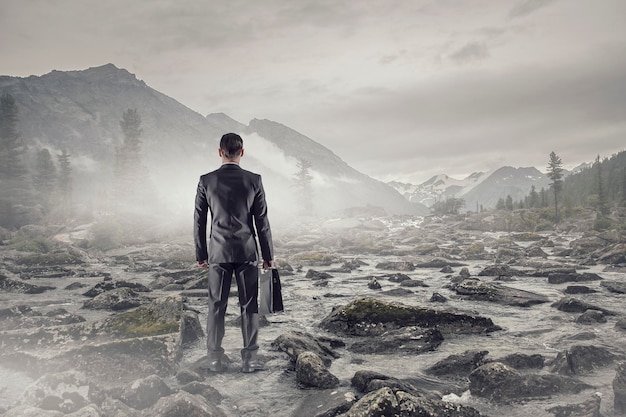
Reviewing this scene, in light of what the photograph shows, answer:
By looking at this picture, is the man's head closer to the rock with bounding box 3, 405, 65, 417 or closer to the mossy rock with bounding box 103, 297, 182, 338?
the mossy rock with bounding box 103, 297, 182, 338

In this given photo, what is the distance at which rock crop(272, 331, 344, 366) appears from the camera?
26.5 feet

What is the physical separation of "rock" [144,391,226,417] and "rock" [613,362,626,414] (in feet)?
17.9

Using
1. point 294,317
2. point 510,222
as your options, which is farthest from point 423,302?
point 510,222

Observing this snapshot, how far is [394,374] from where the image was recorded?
7.25 m

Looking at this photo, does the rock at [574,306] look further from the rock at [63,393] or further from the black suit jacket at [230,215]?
the rock at [63,393]

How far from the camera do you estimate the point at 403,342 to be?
8969 mm

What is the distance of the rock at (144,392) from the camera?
5715 mm

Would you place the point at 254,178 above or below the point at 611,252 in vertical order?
above

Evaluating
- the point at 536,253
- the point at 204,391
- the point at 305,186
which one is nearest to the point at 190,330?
the point at 204,391

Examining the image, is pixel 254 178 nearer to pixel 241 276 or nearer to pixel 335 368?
pixel 241 276

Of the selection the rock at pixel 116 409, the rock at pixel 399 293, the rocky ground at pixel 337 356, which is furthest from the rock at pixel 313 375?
the rock at pixel 399 293

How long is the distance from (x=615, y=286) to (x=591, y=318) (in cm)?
685

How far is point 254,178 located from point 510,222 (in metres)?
80.2

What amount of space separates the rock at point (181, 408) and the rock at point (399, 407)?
1.81 metres
